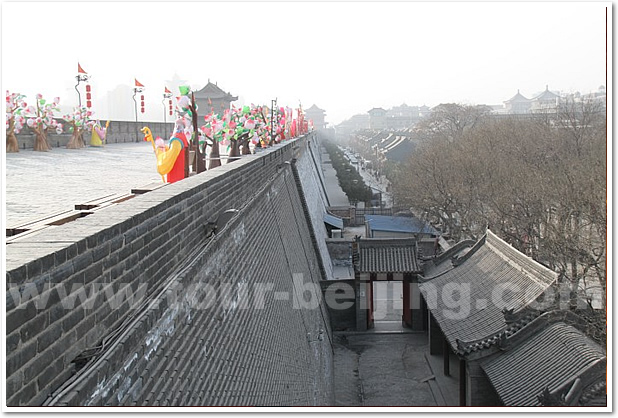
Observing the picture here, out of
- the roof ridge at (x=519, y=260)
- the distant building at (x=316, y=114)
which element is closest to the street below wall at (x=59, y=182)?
the roof ridge at (x=519, y=260)

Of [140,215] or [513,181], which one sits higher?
[140,215]

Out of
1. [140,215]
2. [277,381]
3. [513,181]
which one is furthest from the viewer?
[513,181]

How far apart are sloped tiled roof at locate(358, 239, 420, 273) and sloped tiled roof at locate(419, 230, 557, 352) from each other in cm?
103

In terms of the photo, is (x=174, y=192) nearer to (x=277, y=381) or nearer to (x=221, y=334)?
(x=221, y=334)

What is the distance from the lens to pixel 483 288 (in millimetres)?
11578

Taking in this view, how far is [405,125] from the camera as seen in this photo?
458ft

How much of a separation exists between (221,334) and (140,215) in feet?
4.38

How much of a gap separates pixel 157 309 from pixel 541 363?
6.12 m

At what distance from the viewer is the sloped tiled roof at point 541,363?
757cm

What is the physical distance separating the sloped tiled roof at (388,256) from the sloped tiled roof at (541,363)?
498 centimetres

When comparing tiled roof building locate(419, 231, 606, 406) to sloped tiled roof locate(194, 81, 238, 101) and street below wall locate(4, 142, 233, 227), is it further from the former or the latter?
sloped tiled roof locate(194, 81, 238, 101)

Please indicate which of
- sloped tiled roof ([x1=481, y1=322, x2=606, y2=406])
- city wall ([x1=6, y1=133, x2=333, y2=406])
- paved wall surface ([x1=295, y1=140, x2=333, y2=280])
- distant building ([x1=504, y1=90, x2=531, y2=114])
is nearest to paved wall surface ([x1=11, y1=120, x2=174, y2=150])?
paved wall surface ([x1=295, y1=140, x2=333, y2=280])

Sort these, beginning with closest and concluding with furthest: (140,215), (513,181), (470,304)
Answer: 1. (140,215)
2. (470,304)
3. (513,181)
